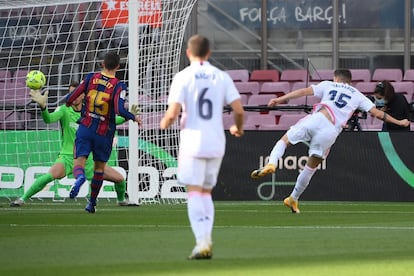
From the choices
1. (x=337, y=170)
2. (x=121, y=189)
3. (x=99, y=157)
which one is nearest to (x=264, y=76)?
(x=337, y=170)

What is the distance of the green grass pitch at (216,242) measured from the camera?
33.4ft

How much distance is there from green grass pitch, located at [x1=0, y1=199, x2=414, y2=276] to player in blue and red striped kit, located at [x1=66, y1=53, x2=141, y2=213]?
0.82 metres

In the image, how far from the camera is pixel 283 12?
30.2m

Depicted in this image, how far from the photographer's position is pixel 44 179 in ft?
61.9

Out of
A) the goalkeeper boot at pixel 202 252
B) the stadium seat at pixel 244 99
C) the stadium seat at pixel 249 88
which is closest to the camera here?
the goalkeeper boot at pixel 202 252

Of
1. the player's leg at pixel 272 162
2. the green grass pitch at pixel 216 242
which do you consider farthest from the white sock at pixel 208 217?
the player's leg at pixel 272 162

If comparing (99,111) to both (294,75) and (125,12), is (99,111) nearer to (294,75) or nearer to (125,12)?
(125,12)

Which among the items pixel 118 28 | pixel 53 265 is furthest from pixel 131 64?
pixel 53 265

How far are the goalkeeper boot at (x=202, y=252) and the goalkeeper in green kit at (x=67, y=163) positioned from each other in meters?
7.90

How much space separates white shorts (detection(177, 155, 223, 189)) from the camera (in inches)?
429

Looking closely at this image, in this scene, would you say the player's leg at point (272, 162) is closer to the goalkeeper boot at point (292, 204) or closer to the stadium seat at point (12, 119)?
the goalkeeper boot at point (292, 204)

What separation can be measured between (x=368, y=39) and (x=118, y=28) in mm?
10033

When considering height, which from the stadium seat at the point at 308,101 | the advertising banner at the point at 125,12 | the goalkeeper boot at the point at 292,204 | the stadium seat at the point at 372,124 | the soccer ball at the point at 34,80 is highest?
the advertising banner at the point at 125,12

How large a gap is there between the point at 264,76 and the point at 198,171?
1780 cm
